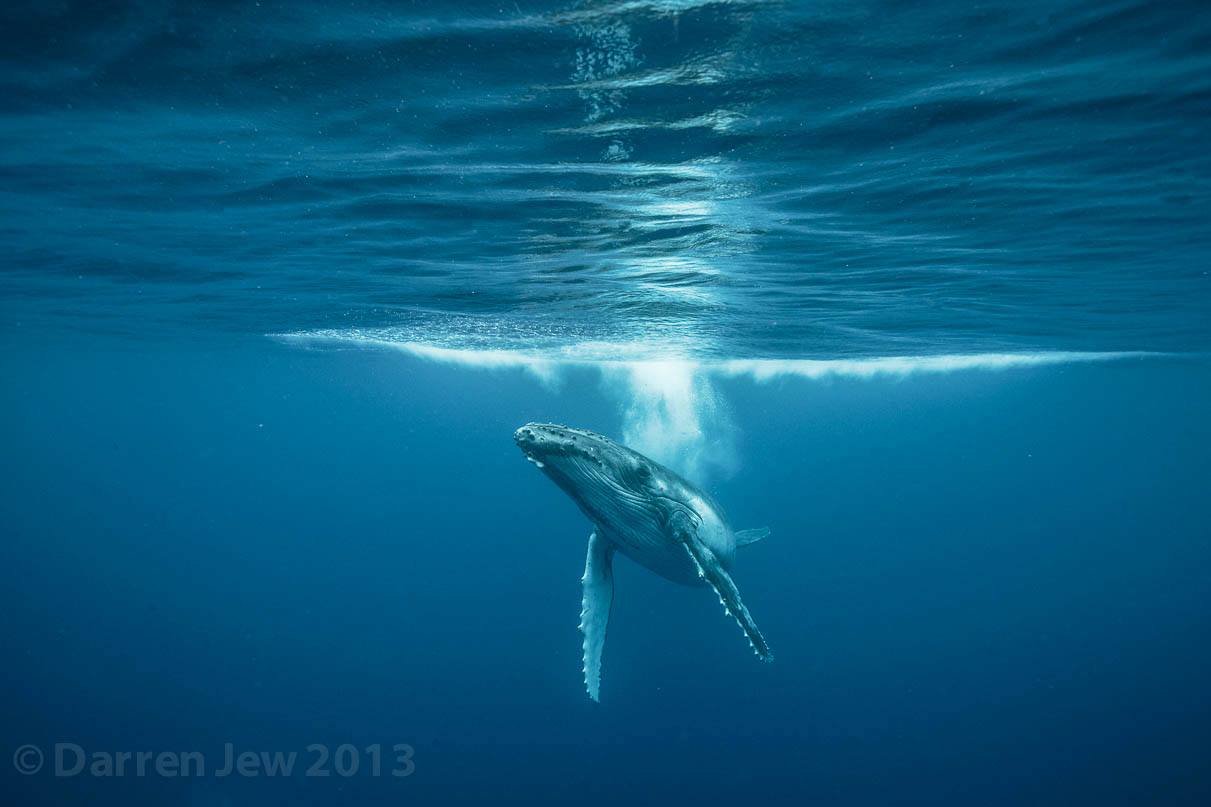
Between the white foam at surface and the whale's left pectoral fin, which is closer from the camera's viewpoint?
the whale's left pectoral fin

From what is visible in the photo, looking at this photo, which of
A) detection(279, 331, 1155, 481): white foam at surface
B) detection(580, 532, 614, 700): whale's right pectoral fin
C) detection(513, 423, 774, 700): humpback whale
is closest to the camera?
detection(513, 423, 774, 700): humpback whale

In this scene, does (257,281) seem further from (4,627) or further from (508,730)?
(4,627)

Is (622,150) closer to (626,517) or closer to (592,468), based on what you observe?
(592,468)

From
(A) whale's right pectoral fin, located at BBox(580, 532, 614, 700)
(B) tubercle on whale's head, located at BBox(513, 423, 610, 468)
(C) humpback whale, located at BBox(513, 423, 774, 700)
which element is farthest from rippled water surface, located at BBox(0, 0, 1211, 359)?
(A) whale's right pectoral fin, located at BBox(580, 532, 614, 700)

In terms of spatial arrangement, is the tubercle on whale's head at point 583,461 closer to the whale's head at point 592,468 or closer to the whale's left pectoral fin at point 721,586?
the whale's head at point 592,468

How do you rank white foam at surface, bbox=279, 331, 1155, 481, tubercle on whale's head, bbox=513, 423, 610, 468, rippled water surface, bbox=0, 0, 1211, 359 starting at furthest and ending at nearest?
white foam at surface, bbox=279, 331, 1155, 481 < tubercle on whale's head, bbox=513, 423, 610, 468 < rippled water surface, bbox=0, 0, 1211, 359

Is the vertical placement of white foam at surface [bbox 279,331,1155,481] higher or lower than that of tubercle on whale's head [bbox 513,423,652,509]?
higher

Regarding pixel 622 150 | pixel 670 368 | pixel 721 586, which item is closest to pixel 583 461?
pixel 721 586

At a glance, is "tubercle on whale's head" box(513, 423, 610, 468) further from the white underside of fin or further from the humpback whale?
the white underside of fin

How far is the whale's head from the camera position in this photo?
318 inches

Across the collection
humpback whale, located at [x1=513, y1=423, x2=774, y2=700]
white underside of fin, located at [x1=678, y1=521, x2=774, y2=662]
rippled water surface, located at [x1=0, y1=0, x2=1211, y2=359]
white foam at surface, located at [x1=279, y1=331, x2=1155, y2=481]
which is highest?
white foam at surface, located at [x1=279, y1=331, x2=1155, y2=481]

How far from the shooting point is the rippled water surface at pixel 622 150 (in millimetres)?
6863

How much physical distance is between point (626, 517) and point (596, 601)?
2250 mm

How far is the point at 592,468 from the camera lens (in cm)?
861
